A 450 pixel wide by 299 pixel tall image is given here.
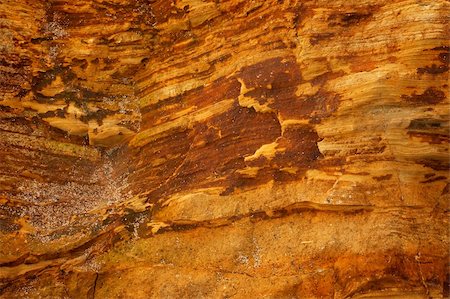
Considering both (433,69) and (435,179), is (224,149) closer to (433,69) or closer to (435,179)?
(435,179)

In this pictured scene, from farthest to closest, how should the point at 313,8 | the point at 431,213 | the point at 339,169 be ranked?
1. the point at 313,8
2. the point at 339,169
3. the point at 431,213

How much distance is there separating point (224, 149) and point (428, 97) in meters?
3.94

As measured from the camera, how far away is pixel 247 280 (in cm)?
834

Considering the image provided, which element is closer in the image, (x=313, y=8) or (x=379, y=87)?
(x=379, y=87)

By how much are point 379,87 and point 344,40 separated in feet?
3.91

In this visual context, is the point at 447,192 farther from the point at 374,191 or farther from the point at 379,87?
the point at 379,87

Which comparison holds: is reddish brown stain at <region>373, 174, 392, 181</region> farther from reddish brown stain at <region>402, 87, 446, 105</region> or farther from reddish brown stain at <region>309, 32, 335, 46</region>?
reddish brown stain at <region>309, 32, 335, 46</region>

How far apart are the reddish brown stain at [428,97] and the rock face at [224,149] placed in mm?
24

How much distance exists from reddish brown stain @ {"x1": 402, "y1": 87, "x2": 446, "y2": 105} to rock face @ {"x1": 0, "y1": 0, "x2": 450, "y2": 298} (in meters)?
0.02

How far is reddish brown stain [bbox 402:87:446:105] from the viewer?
7543mm

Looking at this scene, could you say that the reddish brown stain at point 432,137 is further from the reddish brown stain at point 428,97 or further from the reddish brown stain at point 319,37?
the reddish brown stain at point 319,37

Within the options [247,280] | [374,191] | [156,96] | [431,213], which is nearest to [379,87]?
[374,191]

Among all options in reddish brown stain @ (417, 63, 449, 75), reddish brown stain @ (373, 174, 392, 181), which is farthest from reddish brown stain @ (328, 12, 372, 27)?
reddish brown stain @ (373, 174, 392, 181)

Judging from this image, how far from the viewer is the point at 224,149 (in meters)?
9.23
